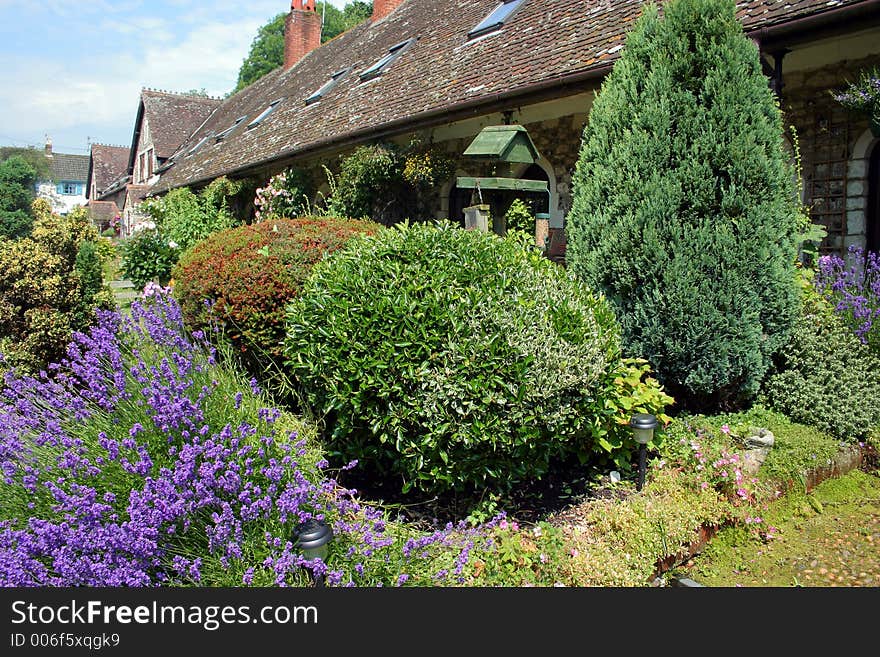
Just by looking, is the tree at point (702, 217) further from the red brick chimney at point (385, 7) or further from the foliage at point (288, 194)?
the red brick chimney at point (385, 7)

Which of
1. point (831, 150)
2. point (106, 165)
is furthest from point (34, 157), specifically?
point (831, 150)

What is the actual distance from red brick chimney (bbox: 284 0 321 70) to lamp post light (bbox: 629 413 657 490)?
22.4 m

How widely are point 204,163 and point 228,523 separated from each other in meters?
19.4

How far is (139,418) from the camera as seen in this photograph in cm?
294

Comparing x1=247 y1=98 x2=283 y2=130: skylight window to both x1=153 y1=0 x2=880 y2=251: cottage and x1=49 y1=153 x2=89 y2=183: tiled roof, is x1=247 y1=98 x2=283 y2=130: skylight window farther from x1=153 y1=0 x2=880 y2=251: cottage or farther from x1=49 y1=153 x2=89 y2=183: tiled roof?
x1=49 y1=153 x2=89 y2=183: tiled roof

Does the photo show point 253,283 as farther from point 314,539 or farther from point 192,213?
point 192,213

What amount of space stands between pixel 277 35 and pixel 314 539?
44.7 m

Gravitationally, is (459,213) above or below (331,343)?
above

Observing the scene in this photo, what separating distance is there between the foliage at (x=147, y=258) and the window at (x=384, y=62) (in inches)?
211

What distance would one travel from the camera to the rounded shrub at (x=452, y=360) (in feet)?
10.3

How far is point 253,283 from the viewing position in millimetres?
4816

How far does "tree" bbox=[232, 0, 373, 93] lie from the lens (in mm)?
38656

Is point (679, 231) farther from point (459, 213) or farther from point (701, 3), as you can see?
point (459, 213)

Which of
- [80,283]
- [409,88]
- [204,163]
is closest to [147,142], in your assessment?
[204,163]
